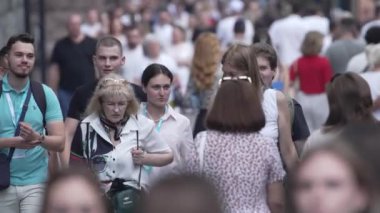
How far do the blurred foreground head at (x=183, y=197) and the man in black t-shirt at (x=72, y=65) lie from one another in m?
10.5

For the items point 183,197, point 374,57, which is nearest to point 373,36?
point 374,57

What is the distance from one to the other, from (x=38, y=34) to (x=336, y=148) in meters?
14.3

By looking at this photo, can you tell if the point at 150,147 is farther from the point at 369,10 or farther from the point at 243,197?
the point at 369,10

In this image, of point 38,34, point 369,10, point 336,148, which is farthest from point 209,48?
point 369,10

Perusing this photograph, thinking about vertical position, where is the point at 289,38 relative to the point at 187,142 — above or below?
above

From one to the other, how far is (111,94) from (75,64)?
5996 mm

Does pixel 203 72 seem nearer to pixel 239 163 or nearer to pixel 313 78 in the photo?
pixel 313 78

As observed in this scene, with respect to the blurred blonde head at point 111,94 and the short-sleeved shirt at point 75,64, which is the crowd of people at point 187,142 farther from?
the short-sleeved shirt at point 75,64

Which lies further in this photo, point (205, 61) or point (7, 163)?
point (205, 61)

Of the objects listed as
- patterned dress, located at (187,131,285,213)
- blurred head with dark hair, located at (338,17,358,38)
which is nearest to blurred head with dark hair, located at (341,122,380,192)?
patterned dress, located at (187,131,285,213)

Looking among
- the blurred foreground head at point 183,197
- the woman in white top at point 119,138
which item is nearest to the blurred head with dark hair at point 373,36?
the woman in white top at point 119,138

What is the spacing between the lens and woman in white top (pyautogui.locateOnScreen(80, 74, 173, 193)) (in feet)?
28.7

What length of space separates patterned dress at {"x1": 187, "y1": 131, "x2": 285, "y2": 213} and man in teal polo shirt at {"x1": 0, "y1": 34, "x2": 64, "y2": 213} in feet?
5.33

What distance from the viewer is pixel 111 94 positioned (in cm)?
896
